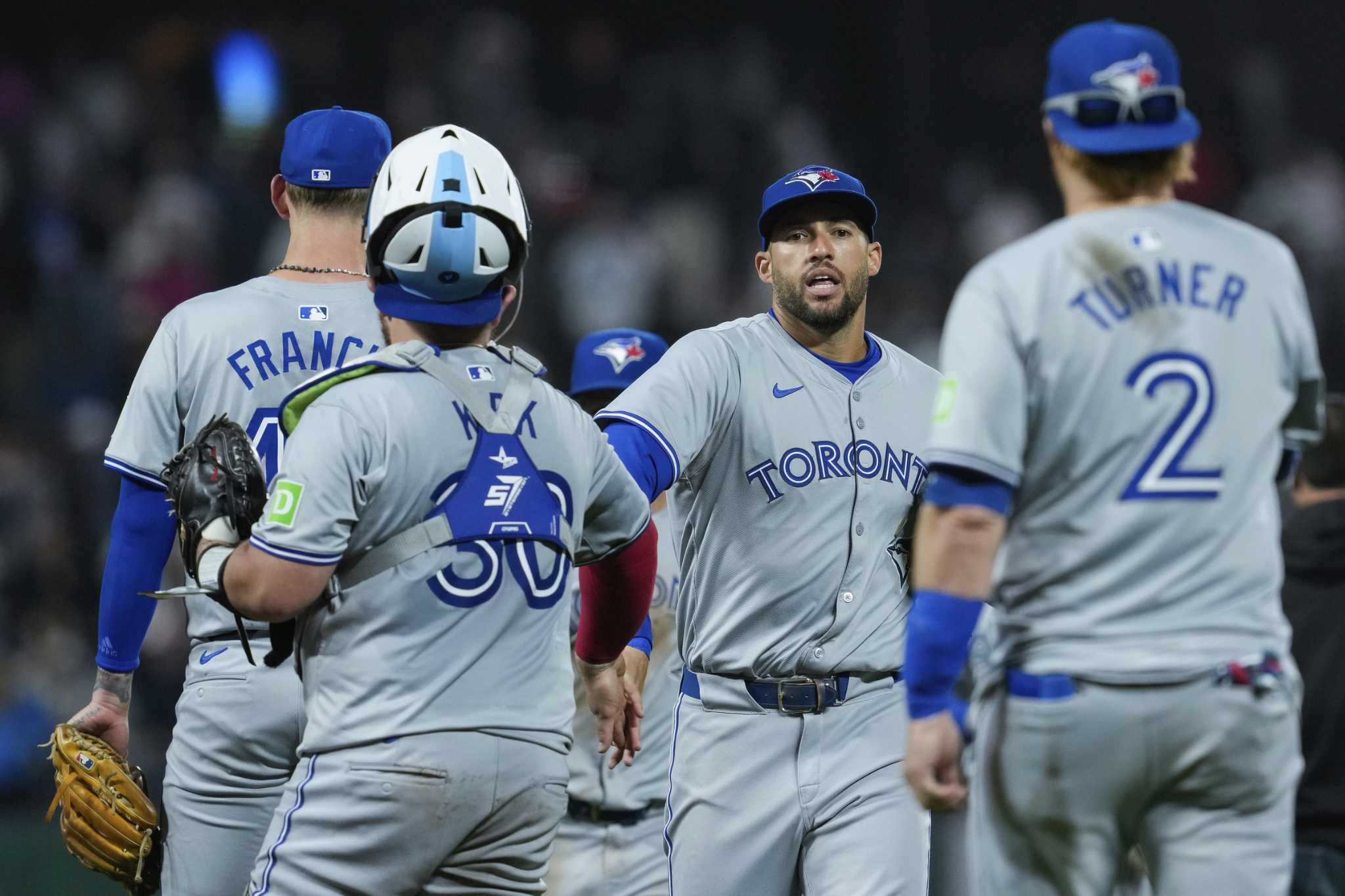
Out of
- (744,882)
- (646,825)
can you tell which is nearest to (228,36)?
(646,825)

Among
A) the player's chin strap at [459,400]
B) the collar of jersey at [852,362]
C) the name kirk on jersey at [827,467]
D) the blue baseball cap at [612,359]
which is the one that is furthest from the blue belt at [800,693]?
the blue baseball cap at [612,359]

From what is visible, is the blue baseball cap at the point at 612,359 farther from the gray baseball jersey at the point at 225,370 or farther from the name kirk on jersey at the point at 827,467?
the gray baseball jersey at the point at 225,370

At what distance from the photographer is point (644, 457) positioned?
15.1 feet

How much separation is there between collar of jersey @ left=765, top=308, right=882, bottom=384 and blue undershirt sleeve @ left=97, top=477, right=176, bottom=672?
1913mm

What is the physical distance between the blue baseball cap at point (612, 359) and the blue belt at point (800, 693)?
6.54 feet

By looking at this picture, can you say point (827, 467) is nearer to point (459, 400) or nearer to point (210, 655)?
point (459, 400)

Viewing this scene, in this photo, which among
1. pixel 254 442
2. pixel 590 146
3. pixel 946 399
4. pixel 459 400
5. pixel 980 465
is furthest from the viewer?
pixel 590 146

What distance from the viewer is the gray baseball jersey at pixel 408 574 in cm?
328

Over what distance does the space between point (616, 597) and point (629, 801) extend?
7.04 ft

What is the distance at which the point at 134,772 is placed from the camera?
4547mm

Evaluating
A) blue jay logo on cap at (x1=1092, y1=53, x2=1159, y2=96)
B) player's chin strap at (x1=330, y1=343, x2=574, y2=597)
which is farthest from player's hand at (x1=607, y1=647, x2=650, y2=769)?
blue jay logo on cap at (x1=1092, y1=53, x2=1159, y2=96)

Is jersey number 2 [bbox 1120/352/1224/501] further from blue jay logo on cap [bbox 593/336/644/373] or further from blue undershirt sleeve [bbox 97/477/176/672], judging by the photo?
blue jay logo on cap [bbox 593/336/644/373]

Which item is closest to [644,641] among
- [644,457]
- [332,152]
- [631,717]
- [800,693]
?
[631,717]

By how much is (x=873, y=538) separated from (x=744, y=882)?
103cm
